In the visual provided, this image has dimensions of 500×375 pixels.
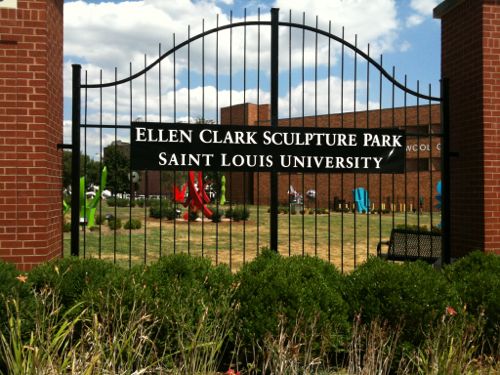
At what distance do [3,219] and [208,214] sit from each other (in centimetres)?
1625

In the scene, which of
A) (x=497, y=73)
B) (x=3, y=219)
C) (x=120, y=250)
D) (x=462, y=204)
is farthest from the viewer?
(x=120, y=250)

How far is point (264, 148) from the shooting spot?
5723 millimetres

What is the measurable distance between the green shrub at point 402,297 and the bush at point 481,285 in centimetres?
26

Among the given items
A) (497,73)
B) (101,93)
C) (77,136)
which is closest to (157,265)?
(77,136)

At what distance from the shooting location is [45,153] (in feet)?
16.2

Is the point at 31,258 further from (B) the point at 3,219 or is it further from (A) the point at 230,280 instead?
(A) the point at 230,280

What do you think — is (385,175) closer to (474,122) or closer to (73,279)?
(474,122)

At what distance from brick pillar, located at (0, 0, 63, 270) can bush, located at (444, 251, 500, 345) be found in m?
3.92

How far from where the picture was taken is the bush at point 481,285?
171 inches

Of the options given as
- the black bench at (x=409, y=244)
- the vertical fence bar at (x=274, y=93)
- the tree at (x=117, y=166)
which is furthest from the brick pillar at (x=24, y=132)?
the black bench at (x=409, y=244)

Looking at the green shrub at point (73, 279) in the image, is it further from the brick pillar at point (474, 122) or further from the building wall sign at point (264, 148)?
the brick pillar at point (474, 122)

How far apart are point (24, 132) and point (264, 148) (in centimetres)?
247

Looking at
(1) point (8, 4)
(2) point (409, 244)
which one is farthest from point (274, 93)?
(2) point (409, 244)

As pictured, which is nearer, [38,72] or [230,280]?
[230,280]
